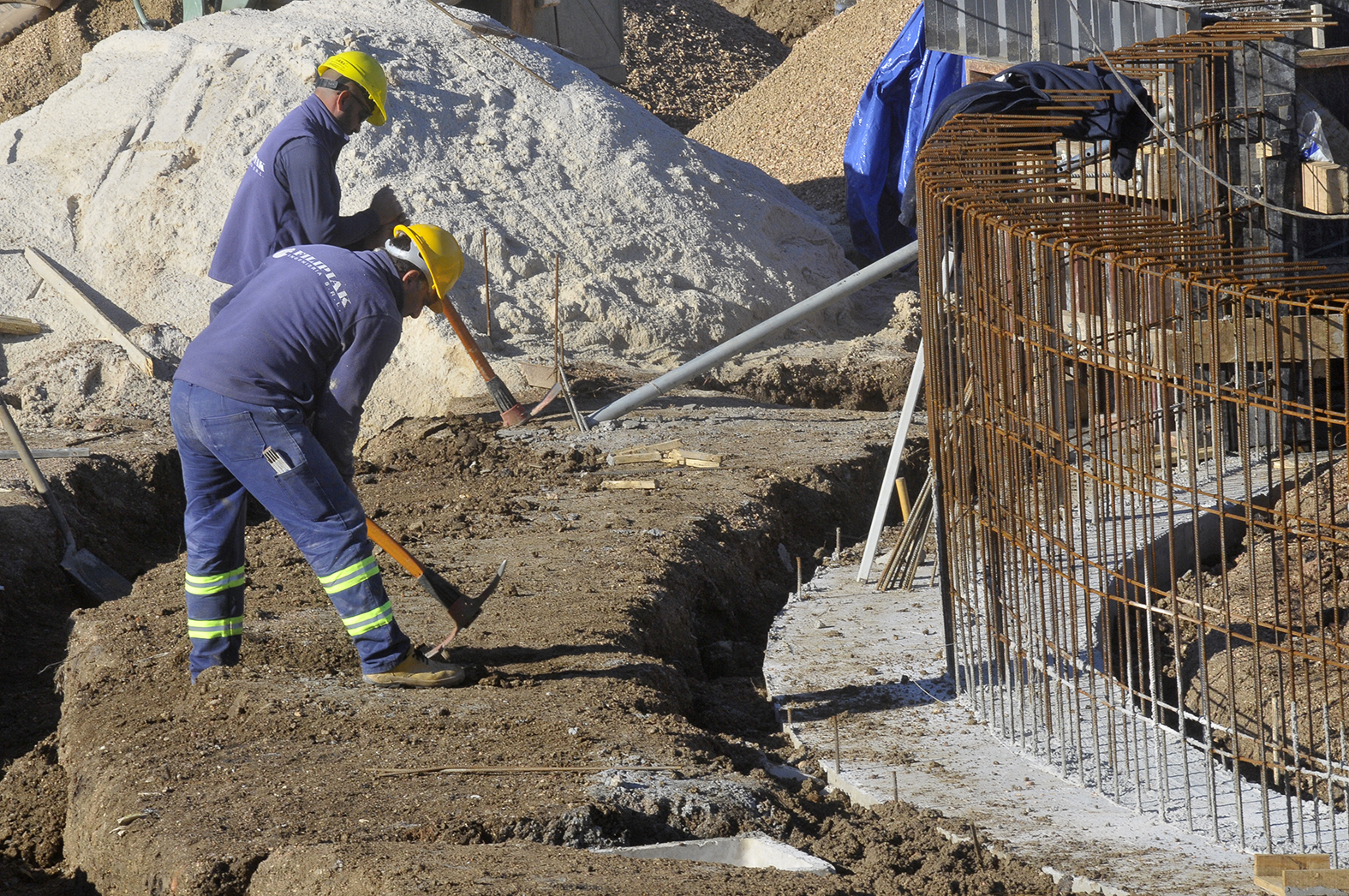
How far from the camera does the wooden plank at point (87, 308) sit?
30.1ft

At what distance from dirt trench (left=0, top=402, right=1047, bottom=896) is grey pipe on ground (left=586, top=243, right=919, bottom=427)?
87 centimetres

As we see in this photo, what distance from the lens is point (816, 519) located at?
7.51 metres

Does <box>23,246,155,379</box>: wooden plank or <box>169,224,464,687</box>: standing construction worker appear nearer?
<box>169,224,464,687</box>: standing construction worker

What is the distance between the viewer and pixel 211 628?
4.70m

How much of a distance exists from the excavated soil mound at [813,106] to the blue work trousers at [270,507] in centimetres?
1048

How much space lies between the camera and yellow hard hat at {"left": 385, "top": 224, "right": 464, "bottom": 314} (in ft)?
15.0

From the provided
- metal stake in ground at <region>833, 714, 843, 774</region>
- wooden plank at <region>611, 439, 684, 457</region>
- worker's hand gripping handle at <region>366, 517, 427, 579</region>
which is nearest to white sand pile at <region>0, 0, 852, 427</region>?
wooden plank at <region>611, 439, 684, 457</region>

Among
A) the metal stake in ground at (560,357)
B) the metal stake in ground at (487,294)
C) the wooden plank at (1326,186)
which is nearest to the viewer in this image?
the wooden plank at (1326,186)

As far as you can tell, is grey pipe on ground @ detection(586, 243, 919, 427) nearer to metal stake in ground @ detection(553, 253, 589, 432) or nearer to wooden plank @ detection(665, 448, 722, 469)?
metal stake in ground @ detection(553, 253, 589, 432)

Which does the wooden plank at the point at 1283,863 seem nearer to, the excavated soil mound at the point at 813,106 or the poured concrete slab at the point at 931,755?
the poured concrete slab at the point at 931,755

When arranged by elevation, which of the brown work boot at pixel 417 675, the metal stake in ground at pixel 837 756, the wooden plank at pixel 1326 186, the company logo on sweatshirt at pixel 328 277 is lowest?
the metal stake in ground at pixel 837 756

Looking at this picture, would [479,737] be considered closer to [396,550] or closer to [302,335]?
[396,550]

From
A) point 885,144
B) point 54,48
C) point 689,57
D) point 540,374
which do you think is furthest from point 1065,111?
point 689,57

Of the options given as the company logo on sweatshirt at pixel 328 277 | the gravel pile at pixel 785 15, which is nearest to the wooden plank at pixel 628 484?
the company logo on sweatshirt at pixel 328 277
